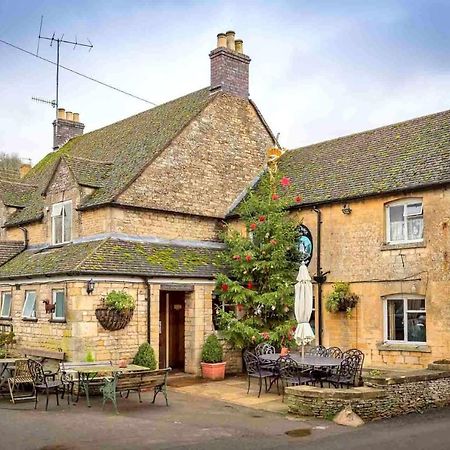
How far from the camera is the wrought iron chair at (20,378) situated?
1404 centimetres

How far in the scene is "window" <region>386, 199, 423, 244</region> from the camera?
53.7 feet

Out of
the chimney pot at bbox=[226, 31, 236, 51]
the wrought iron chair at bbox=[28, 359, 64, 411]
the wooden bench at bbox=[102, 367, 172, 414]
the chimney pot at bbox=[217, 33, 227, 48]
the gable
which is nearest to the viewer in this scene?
the wooden bench at bbox=[102, 367, 172, 414]

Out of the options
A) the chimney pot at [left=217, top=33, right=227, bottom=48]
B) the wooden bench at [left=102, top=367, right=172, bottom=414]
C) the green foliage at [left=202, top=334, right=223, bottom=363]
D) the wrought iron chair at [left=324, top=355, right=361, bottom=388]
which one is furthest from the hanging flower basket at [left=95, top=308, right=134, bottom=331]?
the chimney pot at [left=217, top=33, right=227, bottom=48]

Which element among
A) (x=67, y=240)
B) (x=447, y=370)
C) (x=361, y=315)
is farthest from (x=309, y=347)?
(x=67, y=240)

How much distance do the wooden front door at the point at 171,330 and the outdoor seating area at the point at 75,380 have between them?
3.70 metres

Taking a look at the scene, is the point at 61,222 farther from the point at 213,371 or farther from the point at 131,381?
the point at 131,381

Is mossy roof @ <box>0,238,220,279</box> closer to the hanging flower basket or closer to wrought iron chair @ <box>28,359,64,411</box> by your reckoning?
the hanging flower basket

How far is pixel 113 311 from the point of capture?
16.2m

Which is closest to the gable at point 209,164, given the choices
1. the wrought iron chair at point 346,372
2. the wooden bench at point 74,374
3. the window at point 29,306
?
the window at point 29,306

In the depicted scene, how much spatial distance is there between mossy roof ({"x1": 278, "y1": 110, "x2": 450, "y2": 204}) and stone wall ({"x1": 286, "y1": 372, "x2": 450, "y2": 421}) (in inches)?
213

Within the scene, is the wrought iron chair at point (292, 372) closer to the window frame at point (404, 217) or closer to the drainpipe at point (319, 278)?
the drainpipe at point (319, 278)

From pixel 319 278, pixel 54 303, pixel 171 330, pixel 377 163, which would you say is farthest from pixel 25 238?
pixel 377 163

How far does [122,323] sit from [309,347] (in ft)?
18.5

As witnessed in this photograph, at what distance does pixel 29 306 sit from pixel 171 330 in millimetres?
4450
